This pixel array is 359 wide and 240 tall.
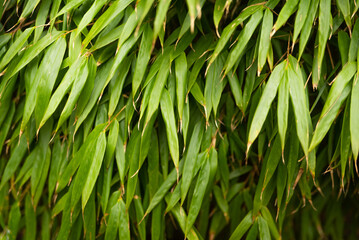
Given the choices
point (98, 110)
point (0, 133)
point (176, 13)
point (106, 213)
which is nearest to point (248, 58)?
point (176, 13)

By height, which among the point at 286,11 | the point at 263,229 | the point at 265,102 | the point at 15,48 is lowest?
the point at 263,229

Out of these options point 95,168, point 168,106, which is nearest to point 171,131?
point 168,106

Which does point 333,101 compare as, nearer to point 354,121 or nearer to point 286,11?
point 354,121

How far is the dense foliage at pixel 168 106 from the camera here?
86 centimetres

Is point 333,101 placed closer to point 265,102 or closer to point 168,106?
point 265,102

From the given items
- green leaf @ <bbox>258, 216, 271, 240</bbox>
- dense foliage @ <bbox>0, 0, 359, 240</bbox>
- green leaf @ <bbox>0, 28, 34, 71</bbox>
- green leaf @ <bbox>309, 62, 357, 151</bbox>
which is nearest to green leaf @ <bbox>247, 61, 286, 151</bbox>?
dense foliage @ <bbox>0, 0, 359, 240</bbox>

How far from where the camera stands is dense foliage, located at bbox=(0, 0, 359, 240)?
2.83 feet

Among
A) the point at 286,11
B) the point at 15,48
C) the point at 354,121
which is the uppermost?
the point at 15,48

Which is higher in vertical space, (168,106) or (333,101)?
(168,106)

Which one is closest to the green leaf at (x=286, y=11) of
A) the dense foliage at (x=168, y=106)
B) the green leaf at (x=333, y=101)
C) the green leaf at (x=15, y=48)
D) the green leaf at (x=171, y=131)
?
the dense foliage at (x=168, y=106)

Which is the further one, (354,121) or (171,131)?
(171,131)

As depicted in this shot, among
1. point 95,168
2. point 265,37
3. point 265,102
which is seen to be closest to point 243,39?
point 265,37

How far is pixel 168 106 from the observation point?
0.92 metres

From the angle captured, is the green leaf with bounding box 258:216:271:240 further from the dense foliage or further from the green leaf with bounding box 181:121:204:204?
the green leaf with bounding box 181:121:204:204
